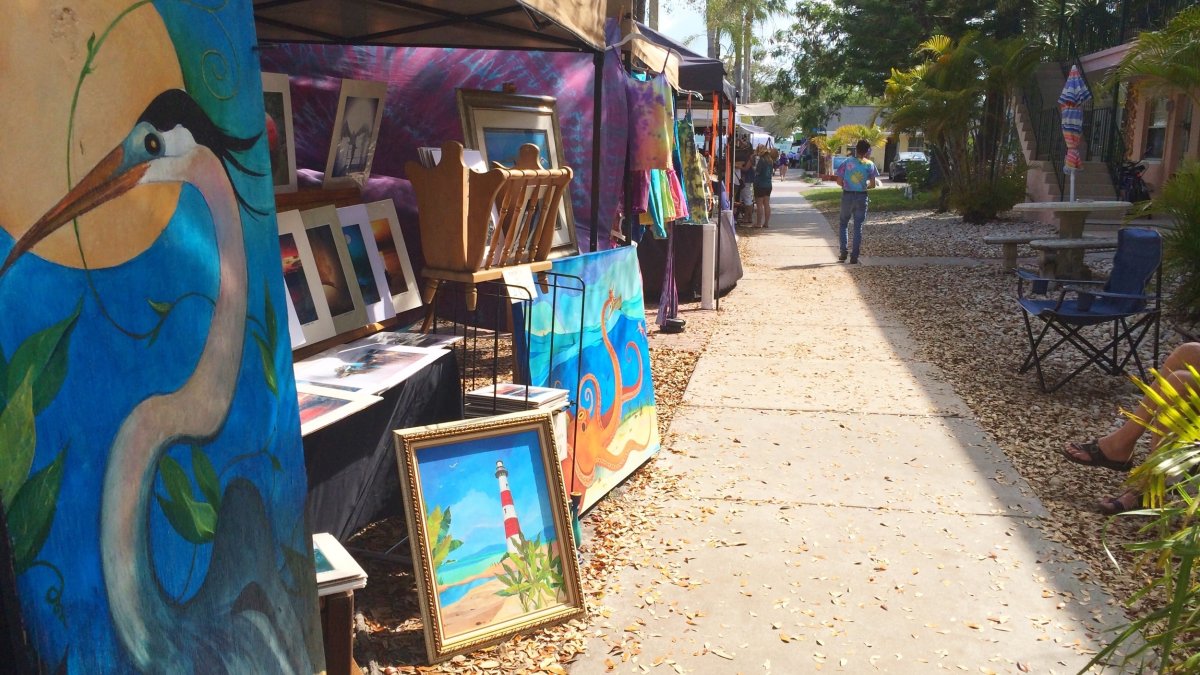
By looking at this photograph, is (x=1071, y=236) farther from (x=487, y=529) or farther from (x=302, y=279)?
(x=302, y=279)

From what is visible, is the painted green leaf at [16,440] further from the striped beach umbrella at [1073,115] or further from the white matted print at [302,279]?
the striped beach umbrella at [1073,115]

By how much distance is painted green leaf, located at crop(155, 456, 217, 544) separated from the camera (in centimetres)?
199

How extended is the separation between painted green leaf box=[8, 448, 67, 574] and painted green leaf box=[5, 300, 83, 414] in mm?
119

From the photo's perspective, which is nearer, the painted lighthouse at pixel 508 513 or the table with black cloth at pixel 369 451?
the table with black cloth at pixel 369 451

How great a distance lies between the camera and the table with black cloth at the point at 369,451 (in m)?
3.29

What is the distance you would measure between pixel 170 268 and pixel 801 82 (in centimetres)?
3031

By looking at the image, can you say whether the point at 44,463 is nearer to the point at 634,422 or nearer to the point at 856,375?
the point at 634,422

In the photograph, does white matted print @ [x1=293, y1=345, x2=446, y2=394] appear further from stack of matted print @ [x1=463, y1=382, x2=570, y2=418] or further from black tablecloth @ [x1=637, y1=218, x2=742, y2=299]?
black tablecloth @ [x1=637, y1=218, x2=742, y2=299]

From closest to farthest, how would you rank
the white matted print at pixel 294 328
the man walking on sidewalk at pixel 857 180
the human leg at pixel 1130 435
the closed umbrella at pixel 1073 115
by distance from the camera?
the white matted print at pixel 294 328
the human leg at pixel 1130 435
the man walking on sidewalk at pixel 857 180
the closed umbrella at pixel 1073 115

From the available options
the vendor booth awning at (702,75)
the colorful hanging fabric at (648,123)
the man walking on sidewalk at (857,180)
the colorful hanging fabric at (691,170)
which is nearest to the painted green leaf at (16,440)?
the colorful hanging fabric at (648,123)

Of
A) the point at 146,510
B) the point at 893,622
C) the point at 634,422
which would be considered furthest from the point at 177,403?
the point at 634,422

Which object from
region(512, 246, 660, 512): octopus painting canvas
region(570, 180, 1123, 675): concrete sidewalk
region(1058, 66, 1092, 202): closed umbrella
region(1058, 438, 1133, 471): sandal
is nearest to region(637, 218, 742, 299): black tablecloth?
region(570, 180, 1123, 675): concrete sidewalk

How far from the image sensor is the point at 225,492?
7.01 ft

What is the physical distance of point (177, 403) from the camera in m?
2.00
